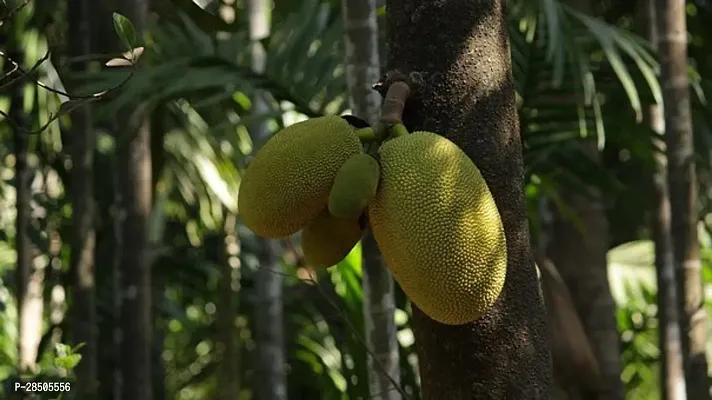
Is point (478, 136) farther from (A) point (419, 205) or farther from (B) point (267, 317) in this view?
(B) point (267, 317)

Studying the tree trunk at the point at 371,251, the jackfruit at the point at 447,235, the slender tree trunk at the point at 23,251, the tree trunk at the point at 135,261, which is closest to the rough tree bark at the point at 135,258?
the tree trunk at the point at 135,261

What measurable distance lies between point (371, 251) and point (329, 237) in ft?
1.66

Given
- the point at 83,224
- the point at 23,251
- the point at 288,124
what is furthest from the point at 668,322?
the point at 23,251

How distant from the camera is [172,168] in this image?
2.70m

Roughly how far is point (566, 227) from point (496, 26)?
4.59 ft

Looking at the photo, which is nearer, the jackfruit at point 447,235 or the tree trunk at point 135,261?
the jackfruit at point 447,235

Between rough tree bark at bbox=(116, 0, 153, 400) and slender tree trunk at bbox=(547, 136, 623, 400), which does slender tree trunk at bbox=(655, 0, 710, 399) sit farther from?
rough tree bark at bbox=(116, 0, 153, 400)

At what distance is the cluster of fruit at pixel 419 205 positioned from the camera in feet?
2.04

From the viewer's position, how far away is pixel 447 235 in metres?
0.62

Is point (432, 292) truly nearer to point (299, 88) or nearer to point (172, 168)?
point (299, 88)

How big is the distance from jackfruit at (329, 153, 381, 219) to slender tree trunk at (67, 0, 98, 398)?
136cm

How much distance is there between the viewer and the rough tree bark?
1.83 m

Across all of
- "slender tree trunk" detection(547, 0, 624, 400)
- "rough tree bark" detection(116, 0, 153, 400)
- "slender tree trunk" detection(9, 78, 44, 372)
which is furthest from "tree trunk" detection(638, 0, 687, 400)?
"slender tree trunk" detection(9, 78, 44, 372)

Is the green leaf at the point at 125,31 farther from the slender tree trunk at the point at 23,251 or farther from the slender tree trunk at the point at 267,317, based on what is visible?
the slender tree trunk at the point at 23,251
